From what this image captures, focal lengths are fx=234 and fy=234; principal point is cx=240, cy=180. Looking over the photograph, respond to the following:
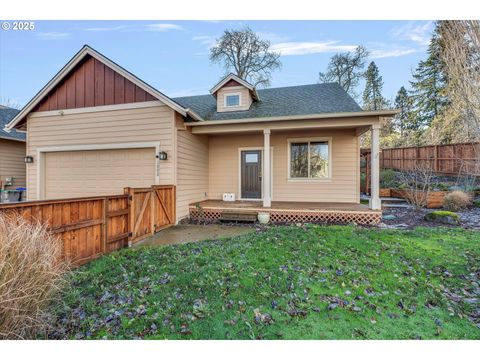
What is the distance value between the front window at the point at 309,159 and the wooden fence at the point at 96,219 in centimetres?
494

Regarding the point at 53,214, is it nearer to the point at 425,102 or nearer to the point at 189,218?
the point at 189,218

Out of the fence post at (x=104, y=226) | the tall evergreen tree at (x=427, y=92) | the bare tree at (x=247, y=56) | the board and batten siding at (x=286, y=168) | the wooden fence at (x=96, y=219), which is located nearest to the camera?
the wooden fence at (x=96, y=219)

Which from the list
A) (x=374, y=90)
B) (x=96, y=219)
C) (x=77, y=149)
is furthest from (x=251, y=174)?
(x=374, y=90)

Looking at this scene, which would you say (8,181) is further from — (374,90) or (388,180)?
(374,90)

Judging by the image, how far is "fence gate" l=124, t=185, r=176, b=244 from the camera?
5.03 meters

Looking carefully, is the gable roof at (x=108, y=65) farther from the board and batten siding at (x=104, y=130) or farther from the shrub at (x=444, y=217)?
the shrub at (x=444, y=217)

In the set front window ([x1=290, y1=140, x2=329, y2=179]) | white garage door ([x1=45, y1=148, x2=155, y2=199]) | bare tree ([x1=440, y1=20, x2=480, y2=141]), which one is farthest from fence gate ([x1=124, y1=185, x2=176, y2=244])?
bare tree ([x1=440, y1=20, x2=480, y2=141])

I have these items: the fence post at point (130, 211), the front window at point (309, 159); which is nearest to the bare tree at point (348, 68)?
the front window at point (309, 159)

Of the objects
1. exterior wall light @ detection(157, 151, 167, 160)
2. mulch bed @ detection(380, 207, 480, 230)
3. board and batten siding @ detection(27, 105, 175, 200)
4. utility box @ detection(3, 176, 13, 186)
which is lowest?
mulch bed @ detection(380, 207, 480, 230)

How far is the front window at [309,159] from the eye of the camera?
8.38 meters

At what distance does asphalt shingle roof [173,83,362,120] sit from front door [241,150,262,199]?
1.54 meters

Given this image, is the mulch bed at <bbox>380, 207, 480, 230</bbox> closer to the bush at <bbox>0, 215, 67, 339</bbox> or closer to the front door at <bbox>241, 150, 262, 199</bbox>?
the front door at <bbox>241, 150, 262, 199</bbox>

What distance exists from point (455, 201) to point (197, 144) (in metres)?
9.31
